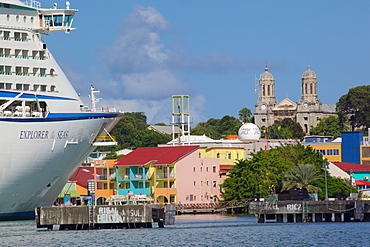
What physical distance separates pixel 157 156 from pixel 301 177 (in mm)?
19152

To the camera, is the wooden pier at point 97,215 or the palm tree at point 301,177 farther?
the palm tree at point 301,177

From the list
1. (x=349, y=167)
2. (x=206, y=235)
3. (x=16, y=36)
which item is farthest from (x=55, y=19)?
(x=349, y=167)

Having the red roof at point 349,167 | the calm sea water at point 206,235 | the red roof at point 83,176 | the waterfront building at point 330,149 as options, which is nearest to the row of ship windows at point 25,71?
the calm sea water at point 206,235

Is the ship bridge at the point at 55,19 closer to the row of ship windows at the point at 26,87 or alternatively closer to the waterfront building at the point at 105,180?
the row of ship windows at the point at 26,87

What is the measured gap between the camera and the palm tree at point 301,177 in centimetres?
11431

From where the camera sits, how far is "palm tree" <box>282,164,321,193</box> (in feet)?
375

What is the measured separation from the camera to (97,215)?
258ft

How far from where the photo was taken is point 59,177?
299ft

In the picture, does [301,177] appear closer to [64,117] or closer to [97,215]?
[64,117]

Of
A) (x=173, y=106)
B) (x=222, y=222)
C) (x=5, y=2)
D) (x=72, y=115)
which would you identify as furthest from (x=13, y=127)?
(x=173, y=106)

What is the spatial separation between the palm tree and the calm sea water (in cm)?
2853

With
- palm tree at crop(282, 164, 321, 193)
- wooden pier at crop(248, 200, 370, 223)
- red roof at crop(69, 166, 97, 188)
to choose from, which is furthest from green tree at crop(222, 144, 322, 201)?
wooden pier at crop(248, 200, 370, 223)

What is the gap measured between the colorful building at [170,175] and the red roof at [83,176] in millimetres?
11688

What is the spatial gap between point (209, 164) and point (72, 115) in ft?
132
